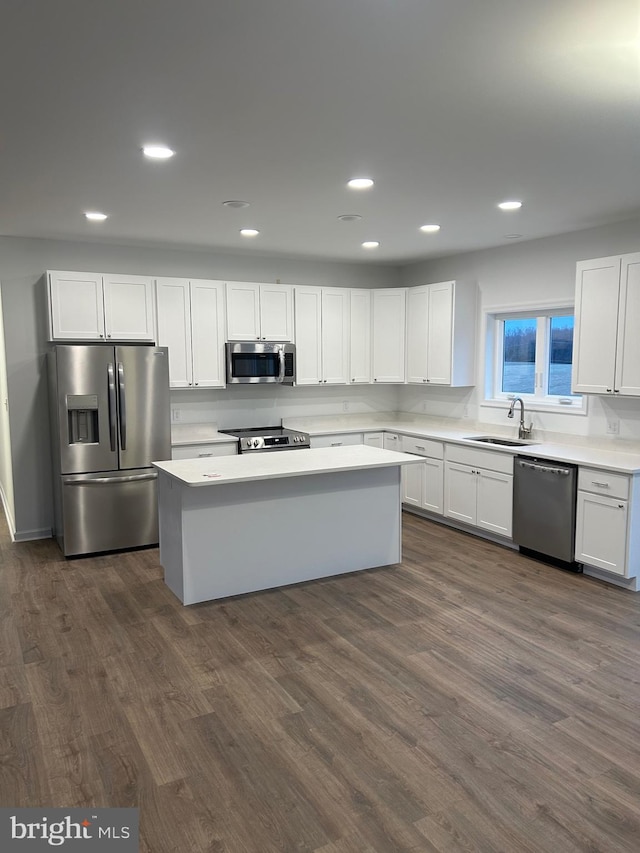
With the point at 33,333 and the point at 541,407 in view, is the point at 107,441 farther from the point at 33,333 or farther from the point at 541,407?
the point at 541,407

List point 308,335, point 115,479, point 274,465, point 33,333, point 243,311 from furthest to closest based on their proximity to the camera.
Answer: point 308,335
point 243,311
point 33,333
point 115,479
point 274,465

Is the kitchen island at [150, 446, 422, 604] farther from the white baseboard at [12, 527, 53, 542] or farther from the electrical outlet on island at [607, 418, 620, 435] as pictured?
the white baseboard at [12, 527, 53, 542]

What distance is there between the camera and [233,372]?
599 cm

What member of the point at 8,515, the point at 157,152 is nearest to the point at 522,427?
the point at 157,152

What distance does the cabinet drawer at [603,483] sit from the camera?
419cm

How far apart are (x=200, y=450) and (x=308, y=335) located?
1.70m

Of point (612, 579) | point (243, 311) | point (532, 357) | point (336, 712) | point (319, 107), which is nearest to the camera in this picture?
point (319, 107)

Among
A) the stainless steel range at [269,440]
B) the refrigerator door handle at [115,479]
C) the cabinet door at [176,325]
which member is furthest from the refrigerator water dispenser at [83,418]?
the stainless steel range at [269,440]

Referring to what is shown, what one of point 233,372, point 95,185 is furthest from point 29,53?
point 233,372

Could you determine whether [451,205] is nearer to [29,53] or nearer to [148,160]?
[148,160]

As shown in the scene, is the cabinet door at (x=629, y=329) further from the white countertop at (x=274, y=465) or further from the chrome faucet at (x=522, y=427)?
the white countertop at (x=274, y=465)

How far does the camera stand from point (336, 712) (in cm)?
285

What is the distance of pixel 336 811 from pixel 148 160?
305 centimetres

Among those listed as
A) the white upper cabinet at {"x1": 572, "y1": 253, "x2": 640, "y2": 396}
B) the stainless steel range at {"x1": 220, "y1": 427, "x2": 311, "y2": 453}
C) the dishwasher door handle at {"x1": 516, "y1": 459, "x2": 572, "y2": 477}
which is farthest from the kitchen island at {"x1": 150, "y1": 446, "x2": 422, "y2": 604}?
the white upper cabinet at {"x1": 572, "y1": 253, "x2": 640, "y2": 396}
